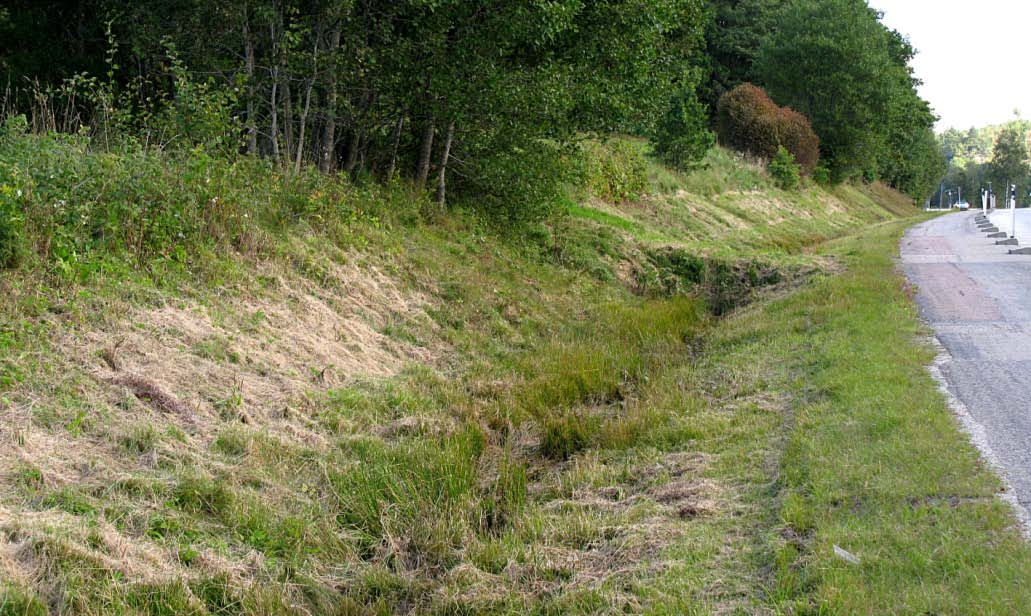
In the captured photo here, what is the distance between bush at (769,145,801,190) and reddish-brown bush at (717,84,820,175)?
72.8 inches

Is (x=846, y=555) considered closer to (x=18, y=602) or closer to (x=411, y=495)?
(x=411, y=495)

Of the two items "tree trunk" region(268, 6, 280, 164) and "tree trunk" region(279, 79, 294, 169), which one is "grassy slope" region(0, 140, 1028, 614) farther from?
"tree trunk" region(279, 79, 294, 169)

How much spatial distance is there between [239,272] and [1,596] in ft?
16.8

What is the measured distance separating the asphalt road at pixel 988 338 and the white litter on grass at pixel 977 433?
1cm

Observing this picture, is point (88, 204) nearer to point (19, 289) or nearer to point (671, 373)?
point (19, 289)

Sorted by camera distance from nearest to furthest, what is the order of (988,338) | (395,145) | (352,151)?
1. (988,338)
2. (352,151)
3. (395,145)

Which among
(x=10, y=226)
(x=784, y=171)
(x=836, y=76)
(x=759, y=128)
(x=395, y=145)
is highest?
(x=836, y=76)

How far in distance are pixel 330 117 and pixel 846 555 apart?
10.3 metres

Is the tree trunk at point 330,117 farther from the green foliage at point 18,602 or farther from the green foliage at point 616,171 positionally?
the green foliage at point 18,602

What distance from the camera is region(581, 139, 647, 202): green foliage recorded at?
70.7ft

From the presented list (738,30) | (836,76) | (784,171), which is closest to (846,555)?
(784,171)

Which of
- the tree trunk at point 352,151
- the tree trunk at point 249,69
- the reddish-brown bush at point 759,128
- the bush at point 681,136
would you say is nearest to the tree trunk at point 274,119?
the tree trunk at point 249,69

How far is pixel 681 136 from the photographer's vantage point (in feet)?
89.5

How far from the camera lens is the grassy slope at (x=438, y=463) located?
16.1ft
